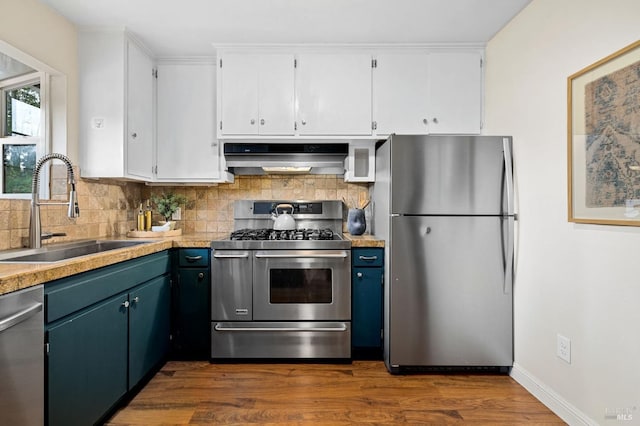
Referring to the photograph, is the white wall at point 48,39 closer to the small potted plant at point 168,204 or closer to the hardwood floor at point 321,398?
the small potted plant at point 168,204

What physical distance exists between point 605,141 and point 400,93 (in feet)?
4.92

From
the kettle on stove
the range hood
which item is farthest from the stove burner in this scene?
the range hood

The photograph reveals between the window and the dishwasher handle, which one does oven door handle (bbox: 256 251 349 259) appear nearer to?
the dishwasher handle

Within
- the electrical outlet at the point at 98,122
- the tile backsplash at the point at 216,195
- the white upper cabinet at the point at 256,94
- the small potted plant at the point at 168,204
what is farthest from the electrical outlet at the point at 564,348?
the electrical outlet at the point at 98,122

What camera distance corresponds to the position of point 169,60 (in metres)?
3.11

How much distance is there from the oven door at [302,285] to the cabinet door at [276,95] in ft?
3.19

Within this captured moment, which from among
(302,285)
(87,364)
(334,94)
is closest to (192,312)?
(302,285)

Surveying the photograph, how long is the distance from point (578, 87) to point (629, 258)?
861 millimetres

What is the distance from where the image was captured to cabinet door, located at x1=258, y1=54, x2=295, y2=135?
293 centimetres

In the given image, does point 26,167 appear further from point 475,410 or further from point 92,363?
point 475,410

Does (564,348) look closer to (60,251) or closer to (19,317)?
(19,317)

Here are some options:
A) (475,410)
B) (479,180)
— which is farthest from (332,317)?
(479,180)

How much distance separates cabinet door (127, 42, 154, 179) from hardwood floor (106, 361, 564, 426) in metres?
1.48

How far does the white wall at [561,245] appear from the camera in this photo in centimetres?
169
